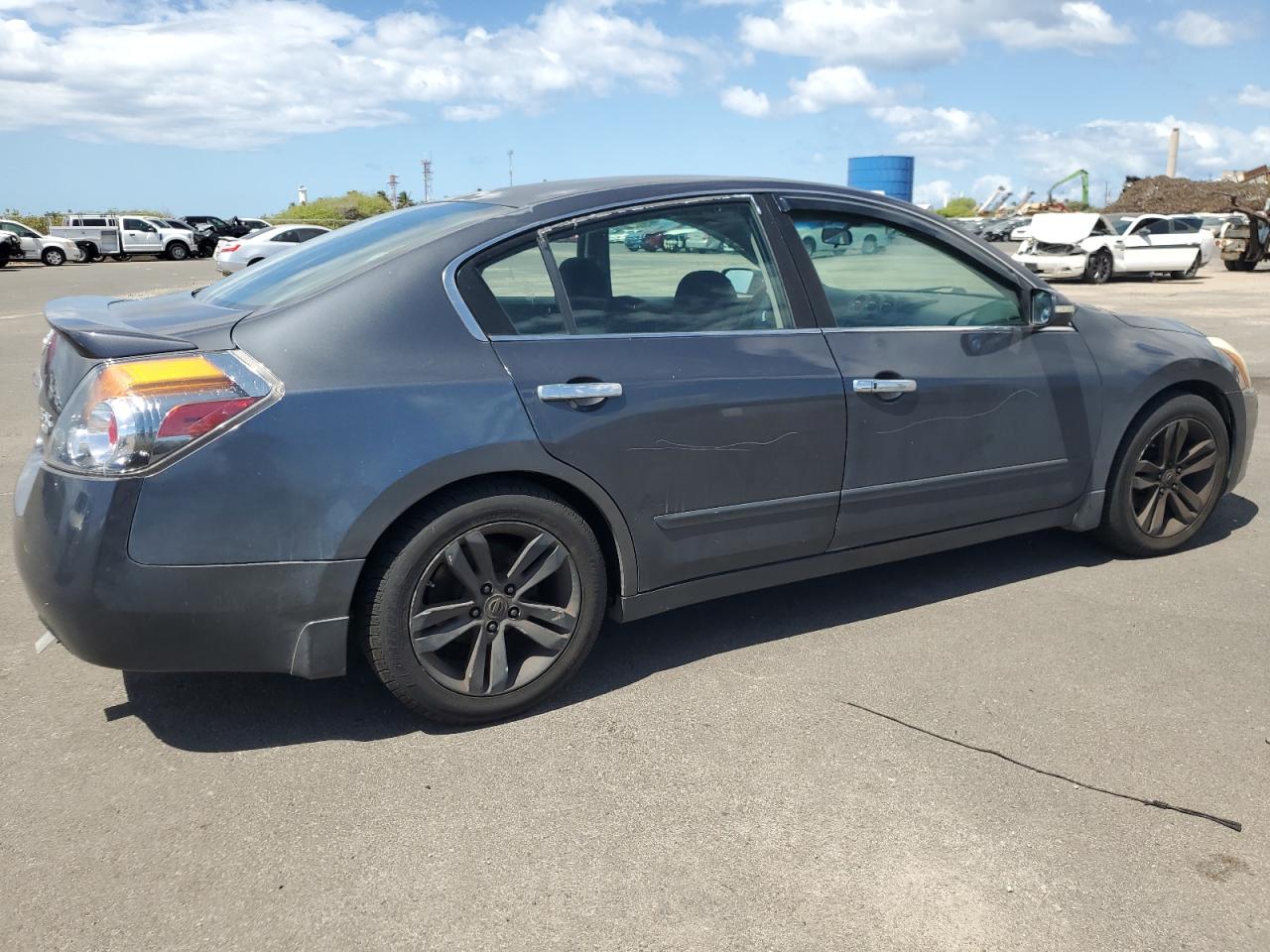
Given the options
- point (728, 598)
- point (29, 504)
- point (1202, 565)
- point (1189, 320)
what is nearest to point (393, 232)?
point (29, 504)

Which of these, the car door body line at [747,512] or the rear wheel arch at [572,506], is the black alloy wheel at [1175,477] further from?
the rear wheel arch at [572,506]

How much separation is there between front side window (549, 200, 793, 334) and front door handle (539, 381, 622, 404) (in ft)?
0.66

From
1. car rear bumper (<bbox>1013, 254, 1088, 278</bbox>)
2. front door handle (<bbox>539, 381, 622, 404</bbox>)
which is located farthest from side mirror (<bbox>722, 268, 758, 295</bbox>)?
car rear bumper (<bbox>1013, 254, 1088, 278</bbox>)

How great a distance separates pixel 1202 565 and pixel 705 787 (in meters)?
2.95

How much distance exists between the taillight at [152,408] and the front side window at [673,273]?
40.7 inches

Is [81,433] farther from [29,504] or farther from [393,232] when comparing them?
[393,232]

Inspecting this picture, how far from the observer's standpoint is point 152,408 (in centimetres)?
287

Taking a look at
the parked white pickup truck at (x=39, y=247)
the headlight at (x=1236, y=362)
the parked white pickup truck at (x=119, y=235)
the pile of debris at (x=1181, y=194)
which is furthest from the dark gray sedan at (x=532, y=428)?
the pile of debris at (x=1181, y=194)

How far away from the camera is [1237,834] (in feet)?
9.05

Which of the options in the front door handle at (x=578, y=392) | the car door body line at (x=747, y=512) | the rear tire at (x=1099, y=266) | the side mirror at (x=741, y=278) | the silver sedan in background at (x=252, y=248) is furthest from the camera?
the silver sedan in background at (x=252, y=248)

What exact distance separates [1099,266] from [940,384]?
23569mm

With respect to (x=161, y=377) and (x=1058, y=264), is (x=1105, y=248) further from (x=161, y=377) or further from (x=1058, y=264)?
(x=161, y=377)

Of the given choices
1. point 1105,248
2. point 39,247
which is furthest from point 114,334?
point 39,247

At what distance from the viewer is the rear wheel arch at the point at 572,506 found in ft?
10.3
